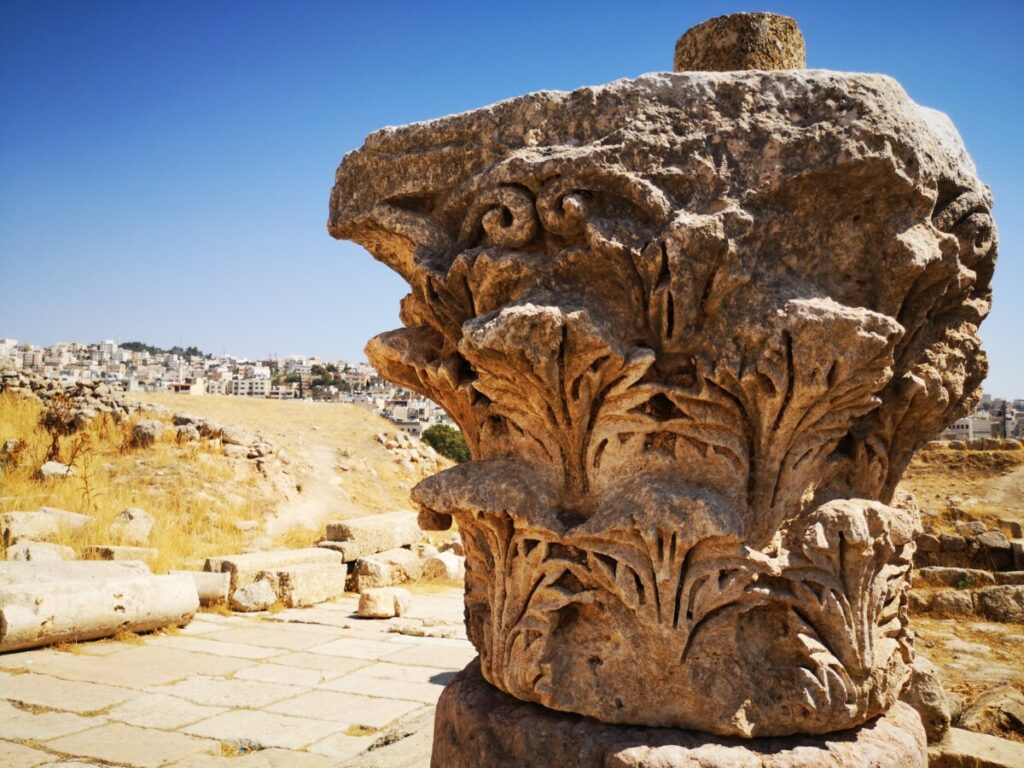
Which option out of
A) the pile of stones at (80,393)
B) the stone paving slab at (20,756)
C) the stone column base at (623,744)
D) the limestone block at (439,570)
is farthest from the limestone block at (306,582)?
the pile of stones at (80,393)

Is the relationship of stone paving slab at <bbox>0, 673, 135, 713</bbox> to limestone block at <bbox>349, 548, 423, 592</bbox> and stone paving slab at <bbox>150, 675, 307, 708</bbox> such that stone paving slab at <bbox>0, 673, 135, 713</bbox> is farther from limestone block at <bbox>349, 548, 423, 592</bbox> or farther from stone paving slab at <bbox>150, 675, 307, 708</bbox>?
limestone block at <bbox>349, 548, 423, 592</bbox>

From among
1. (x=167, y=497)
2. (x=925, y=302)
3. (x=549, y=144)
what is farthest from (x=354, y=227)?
(x=167, y=497)

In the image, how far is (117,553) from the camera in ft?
24.3

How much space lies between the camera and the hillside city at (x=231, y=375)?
226 ft

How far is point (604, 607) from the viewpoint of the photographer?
214cm

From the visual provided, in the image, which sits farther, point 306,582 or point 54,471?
point 54,471

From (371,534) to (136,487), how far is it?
14.0ft

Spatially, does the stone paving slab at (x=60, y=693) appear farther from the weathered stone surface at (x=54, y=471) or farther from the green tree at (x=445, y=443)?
the green tree at (x=445, y=443)

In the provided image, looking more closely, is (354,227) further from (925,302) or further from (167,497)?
(167,497)

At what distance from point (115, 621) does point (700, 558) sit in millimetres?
5384

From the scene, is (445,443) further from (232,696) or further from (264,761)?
(264,761)

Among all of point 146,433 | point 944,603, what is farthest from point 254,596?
point 944,603

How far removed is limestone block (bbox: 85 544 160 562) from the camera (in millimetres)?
7410

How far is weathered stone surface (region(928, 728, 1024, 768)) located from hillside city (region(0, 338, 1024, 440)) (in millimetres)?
44554
